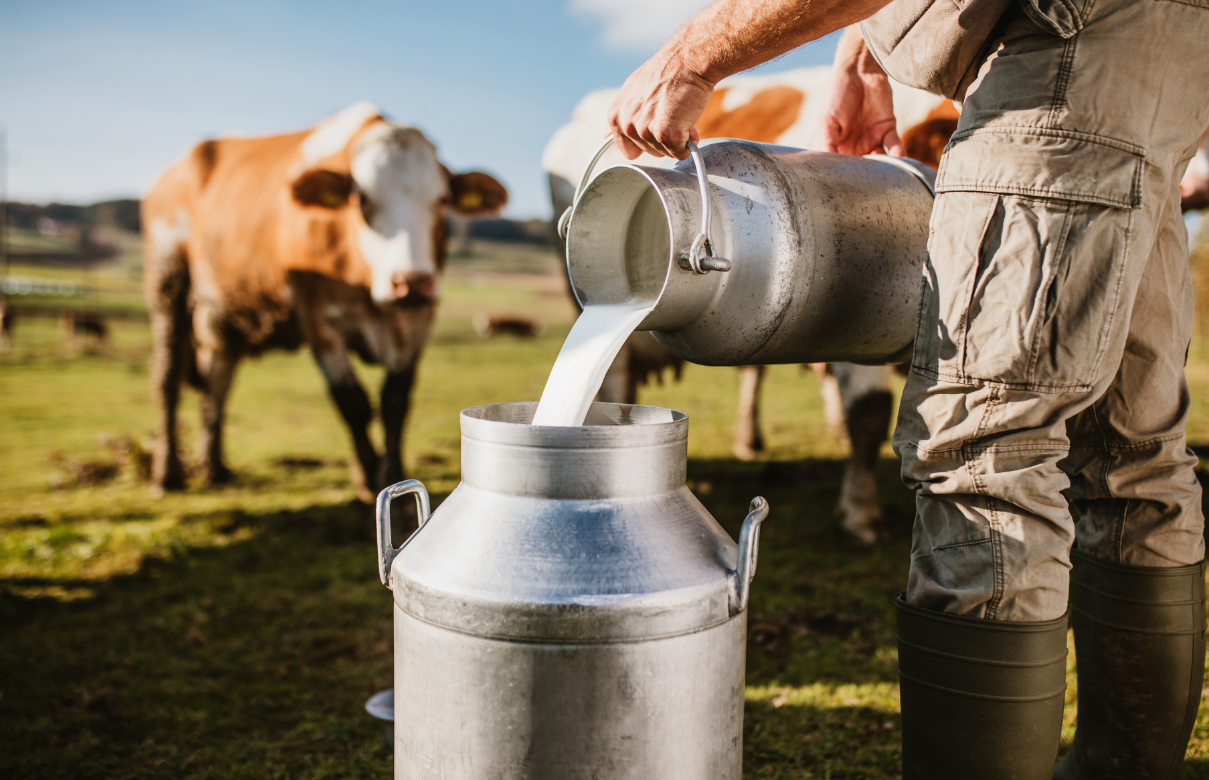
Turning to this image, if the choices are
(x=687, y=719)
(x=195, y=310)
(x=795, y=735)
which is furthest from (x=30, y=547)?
(x=687, y=719)

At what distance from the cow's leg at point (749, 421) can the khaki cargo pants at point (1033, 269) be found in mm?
4401

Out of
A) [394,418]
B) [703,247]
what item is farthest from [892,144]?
[394,418]

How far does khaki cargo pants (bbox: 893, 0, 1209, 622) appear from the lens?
1139 millimetres

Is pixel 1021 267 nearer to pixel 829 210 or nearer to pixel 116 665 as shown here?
pixel 829 210

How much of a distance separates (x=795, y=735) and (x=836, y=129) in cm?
136

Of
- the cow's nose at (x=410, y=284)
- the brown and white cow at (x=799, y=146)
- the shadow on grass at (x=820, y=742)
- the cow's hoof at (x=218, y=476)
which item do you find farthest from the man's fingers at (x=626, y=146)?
the cow's hoof at (x=218, y=476)

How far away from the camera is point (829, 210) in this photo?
1512 millimetres

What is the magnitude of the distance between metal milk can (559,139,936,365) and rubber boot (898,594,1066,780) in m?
0.54

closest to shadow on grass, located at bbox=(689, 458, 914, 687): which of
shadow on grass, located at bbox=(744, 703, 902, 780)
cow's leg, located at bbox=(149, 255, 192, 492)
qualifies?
shadow on grass, located at bbox=(744, 703, 902, 780)

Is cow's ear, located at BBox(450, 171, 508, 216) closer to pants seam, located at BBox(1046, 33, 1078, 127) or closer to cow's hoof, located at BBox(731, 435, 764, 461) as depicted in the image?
cow's hoof, located at BBox(731, 435, 764, 461)

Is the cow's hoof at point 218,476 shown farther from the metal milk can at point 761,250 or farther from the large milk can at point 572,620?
the large milk can at point 572,620

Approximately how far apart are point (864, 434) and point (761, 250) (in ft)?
8.17

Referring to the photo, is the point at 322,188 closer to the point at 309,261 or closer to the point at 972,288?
the point at 309,261

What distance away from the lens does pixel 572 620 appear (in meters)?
1.16
